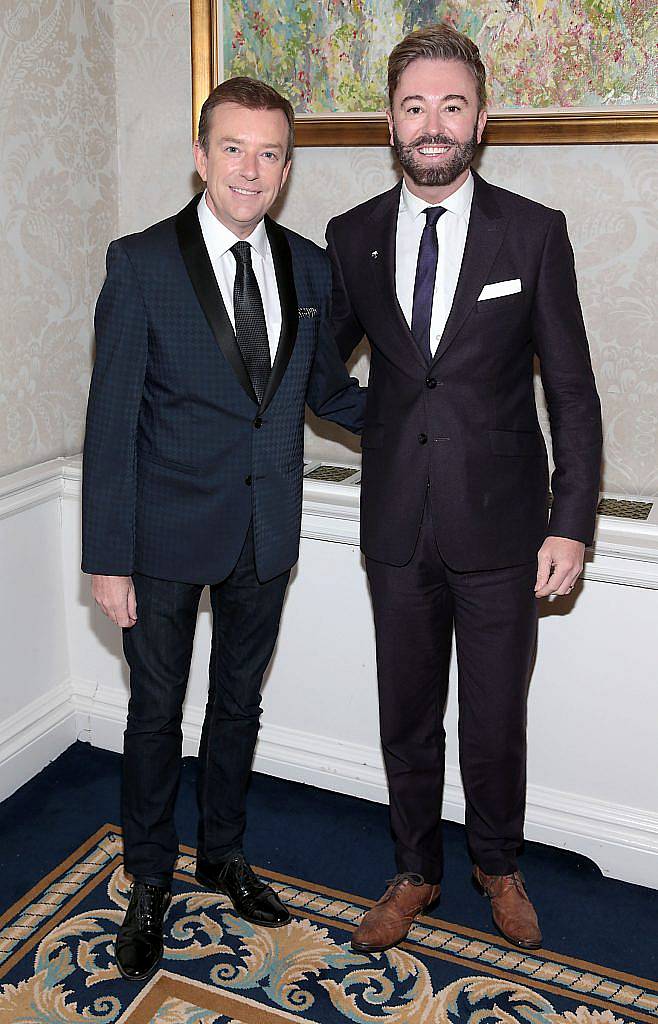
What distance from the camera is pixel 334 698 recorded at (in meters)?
2.91

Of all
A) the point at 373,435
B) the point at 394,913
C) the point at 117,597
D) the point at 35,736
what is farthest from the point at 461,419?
the point at 35,736

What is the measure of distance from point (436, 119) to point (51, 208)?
1377 mm

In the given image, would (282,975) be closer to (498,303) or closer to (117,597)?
(117,597)

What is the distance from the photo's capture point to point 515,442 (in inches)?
82.7

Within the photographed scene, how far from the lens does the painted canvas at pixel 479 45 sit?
2.45 metres

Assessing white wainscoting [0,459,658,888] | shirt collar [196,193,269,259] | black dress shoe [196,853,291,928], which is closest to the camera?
shirt collar [196,193,269,259]

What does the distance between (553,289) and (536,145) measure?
30.1 inches

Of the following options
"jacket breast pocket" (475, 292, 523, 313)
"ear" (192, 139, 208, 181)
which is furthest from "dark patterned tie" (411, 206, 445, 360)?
"ear" (192, 139, 208, 181)

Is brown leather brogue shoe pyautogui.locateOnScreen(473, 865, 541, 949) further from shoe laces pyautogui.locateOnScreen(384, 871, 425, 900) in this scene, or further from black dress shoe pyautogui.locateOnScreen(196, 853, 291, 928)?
black dress shoe pyautogui.locateOnScreen(196, 853, 291, 928)

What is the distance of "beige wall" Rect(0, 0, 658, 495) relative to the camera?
258 cm

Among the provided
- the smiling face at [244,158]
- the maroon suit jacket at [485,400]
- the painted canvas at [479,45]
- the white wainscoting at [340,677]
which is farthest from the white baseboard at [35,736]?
the painted canvas at [479,45]

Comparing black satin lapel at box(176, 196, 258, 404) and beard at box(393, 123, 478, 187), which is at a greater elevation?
beard at box(393, 123, 478, 187)

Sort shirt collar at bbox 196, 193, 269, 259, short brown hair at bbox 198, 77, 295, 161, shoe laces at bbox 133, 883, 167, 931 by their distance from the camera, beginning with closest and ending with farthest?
short brown hair at bbox 198, 77, 295, 161
shirt collar at bbox 196, 193, 269, 259
shoe laces at bbox 133, 883, 167, 931

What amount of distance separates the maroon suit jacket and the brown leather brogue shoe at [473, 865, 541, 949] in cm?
84
